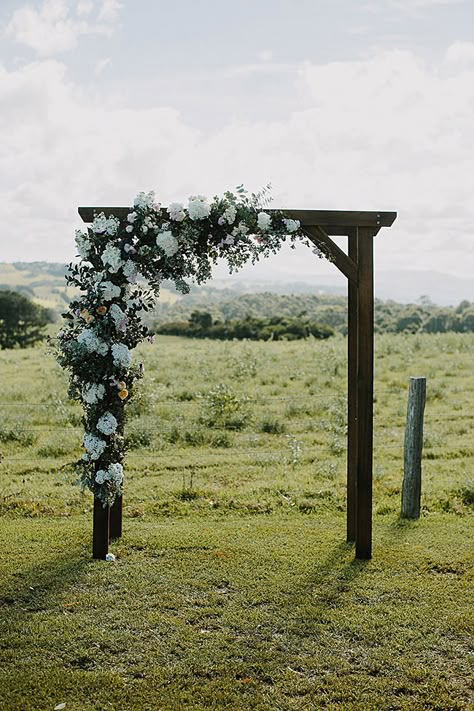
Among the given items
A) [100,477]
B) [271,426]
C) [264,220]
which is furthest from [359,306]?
[271,426]

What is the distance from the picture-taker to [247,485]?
31.7 feet

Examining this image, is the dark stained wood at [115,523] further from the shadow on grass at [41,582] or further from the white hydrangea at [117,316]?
the white hydrangea at [117,316]

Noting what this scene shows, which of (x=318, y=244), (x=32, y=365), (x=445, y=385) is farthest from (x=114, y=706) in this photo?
(x=32, y=365)

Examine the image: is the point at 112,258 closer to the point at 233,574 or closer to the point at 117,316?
the point at 117,316

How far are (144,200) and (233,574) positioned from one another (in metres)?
3.34

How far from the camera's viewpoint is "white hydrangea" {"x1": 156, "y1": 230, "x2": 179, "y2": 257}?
Result: 6680 mm

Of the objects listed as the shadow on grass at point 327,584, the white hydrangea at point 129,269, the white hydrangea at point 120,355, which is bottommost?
the shadow on grass at point 327,584

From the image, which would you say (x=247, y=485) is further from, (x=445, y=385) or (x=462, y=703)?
(x=445, y=385)

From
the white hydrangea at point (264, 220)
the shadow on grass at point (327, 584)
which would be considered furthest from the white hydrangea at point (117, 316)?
the shadow on grass at point (327, 584)

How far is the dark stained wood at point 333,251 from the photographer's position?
22.4ft

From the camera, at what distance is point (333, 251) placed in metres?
6.86

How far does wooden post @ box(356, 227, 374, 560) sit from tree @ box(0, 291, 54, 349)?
25169 mm

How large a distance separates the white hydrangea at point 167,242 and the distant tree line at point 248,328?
21.6 m

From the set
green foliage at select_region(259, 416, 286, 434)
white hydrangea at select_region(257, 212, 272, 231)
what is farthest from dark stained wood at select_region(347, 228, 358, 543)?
green foliage at select_region(259, 416, 286, 434)
